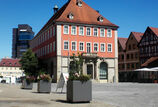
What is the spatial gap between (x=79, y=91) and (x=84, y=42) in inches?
1710

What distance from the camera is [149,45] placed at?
66.9 m

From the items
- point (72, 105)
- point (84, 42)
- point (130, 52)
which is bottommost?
point (72, 105)

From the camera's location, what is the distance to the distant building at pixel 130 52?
7362 centimetres

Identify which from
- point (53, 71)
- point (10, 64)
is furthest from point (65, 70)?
point (10, 64)

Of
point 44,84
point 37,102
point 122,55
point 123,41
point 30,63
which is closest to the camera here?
point 37,102

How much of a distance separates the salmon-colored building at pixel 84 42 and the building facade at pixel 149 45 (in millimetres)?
13329

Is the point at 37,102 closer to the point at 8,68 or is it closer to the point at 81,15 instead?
the point at 81,15

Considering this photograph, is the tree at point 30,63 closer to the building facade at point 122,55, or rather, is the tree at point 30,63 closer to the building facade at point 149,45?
the building facade at point 149,45

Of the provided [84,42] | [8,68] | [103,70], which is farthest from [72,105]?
[8,68]

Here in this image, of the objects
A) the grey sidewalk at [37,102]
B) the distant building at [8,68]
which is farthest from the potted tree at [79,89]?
the distant building at [8,68]

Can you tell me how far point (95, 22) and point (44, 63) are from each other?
1363 cm

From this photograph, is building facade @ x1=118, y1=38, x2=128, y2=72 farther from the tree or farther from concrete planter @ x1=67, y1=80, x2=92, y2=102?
concrete planter @ x1=67, y1=80, x2=92, y2=102

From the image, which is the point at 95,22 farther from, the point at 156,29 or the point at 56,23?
the point at 156,29

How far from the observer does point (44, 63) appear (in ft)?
191
